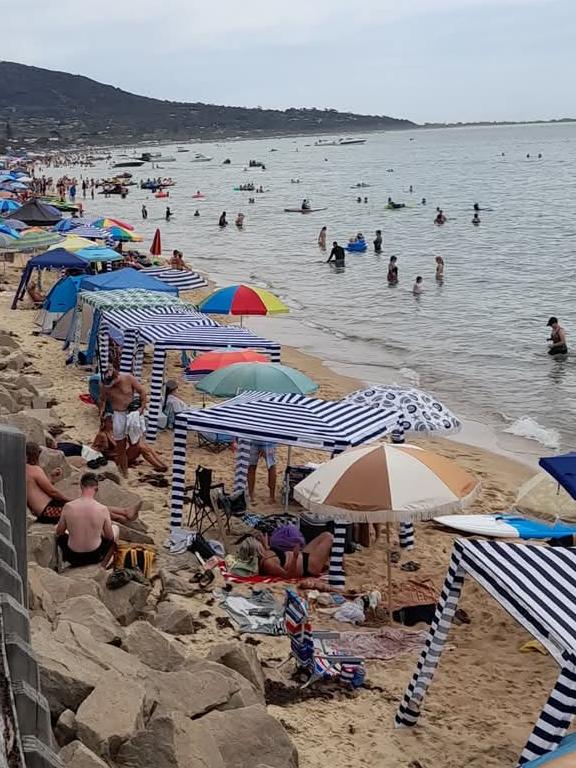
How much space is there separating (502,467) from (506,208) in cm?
5125

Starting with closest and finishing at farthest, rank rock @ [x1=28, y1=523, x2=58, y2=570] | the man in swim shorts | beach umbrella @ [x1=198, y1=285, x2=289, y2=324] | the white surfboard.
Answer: rock @ [x1=28, y1=523, x2=58, y2=570]
the white surfboard
the man in swim shorts
beach umbrella @ [x1=198, y1=285, x2=289, y2=324]

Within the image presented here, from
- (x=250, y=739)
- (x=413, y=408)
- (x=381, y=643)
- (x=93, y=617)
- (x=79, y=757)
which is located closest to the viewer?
(x=79, y=757)

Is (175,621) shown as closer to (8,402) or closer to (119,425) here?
(119,425)

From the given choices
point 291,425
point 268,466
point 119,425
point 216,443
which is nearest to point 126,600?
point 291,425

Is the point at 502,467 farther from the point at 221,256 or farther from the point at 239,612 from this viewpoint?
the point at 221,256

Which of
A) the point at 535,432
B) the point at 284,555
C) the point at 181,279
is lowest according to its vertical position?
the point at 535,432

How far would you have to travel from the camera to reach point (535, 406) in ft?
60.6

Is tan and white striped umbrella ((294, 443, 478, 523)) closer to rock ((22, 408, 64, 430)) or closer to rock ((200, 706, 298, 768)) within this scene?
rock ((200, 706, 298, 768))

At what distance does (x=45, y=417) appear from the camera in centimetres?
1230

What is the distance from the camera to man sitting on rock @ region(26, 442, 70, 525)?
8.62 metres

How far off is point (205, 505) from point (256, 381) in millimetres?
1981

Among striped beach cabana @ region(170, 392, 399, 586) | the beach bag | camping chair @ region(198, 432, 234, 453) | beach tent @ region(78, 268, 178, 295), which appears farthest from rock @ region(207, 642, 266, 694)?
beach tent @ region(78, 268, 178, 295)

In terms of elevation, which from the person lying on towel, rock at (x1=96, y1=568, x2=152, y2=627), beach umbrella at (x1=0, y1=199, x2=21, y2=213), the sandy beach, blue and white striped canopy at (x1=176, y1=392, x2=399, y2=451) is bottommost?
the sandy beach

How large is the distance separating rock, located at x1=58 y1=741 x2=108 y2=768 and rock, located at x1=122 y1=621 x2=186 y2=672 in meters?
1.85
